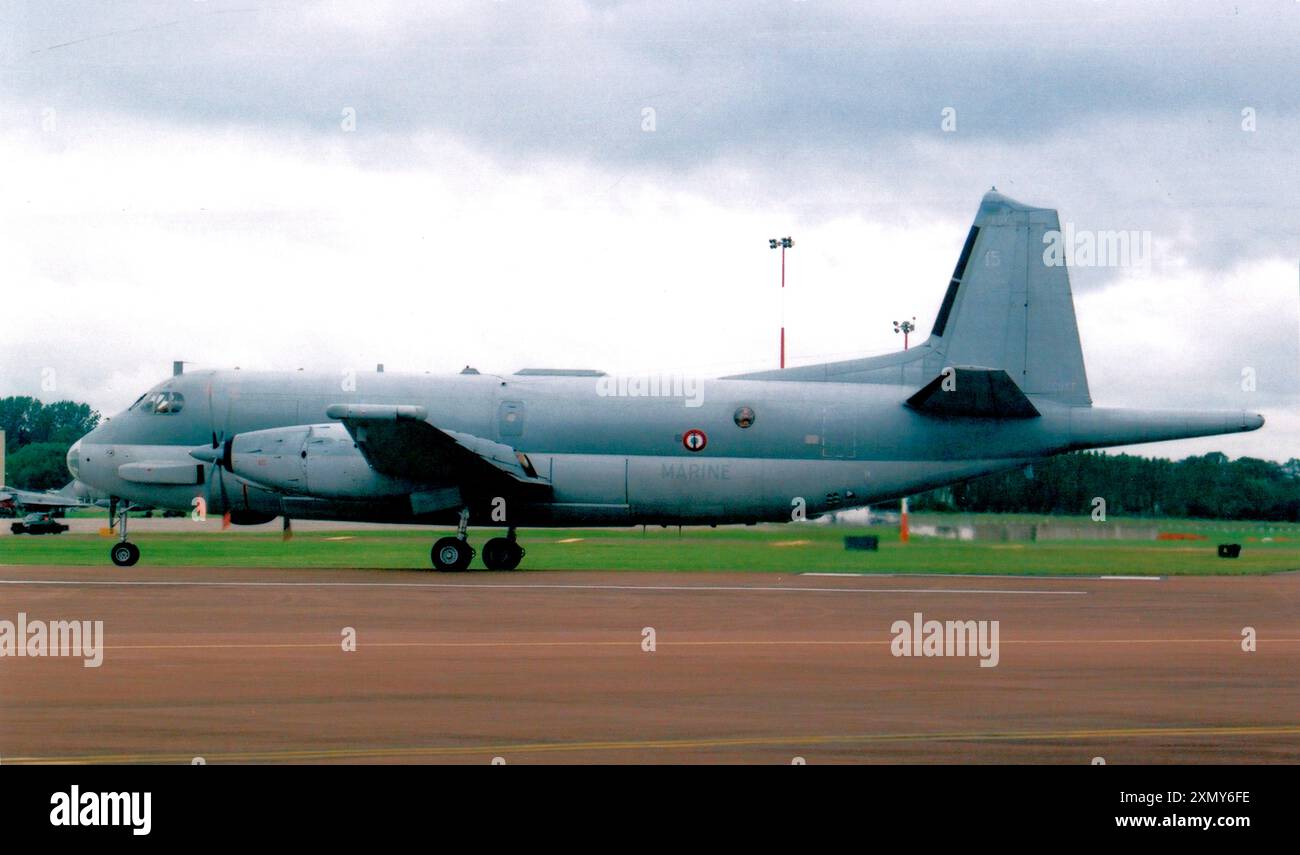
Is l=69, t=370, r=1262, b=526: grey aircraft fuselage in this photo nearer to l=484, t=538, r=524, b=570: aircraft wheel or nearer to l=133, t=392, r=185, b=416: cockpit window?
l=133, t=392, r=185, b=416: cockpit window

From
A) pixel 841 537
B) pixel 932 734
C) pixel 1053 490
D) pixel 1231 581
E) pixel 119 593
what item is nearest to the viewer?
pixel 932 734

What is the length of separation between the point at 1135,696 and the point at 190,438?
25674 mm

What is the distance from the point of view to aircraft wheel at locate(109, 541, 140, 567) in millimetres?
30984

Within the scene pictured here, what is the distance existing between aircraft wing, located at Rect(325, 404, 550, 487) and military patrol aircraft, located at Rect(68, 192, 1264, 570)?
0.11 m

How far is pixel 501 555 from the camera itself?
31.9m

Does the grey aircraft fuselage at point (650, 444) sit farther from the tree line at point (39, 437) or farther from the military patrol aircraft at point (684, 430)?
the tree line at point (39, 437)

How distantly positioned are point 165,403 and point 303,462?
4707 mm

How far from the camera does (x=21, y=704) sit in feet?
36.9

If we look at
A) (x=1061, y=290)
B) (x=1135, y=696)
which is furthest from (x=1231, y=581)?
(x=1135, y=696)

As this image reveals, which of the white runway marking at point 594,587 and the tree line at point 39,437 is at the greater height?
→ the tree line at point 39,437

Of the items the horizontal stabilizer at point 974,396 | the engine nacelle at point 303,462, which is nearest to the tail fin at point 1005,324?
the horizontal stabilizer at point 974,396

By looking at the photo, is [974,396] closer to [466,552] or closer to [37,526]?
[466,552]

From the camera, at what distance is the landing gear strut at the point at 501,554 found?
31.8 m
